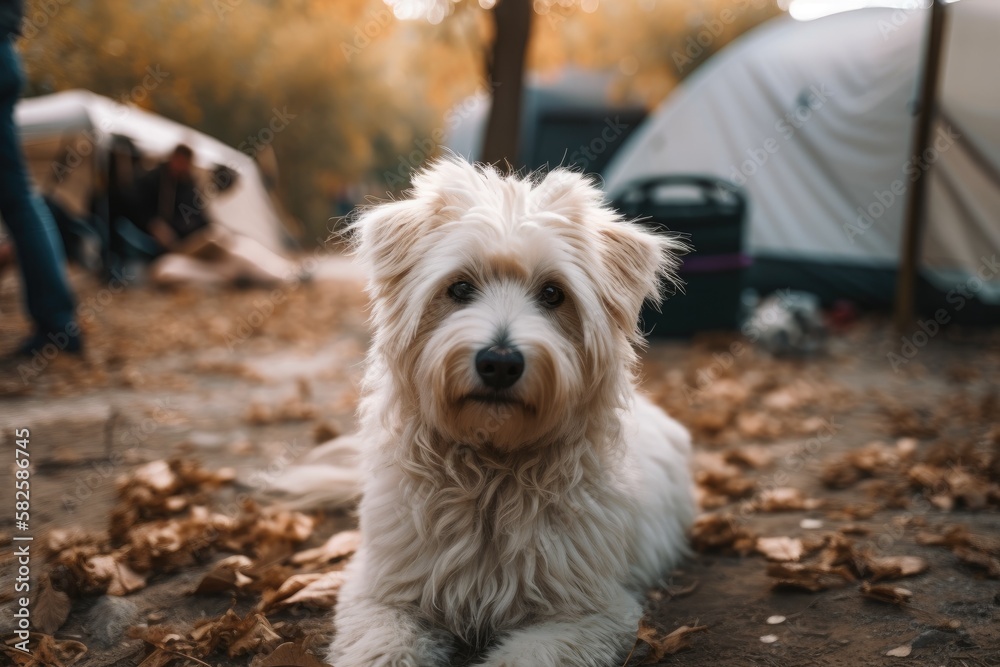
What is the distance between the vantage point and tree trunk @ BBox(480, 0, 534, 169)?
732 cm

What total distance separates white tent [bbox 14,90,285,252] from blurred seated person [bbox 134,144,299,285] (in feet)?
2.03

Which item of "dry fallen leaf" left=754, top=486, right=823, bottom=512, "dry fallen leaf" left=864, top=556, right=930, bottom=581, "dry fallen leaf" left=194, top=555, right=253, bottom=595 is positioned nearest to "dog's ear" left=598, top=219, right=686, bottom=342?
"dry fallen leaf" left=864, top=556, right=930, bottom=581

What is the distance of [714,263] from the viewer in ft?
24.0

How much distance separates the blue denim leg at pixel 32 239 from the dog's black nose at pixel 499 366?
13.0 feet

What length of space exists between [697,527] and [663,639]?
3.29 ft

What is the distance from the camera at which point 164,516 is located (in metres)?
3.27

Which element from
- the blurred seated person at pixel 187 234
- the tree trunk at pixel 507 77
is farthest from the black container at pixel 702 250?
the blurred seated person at pixel 187 234

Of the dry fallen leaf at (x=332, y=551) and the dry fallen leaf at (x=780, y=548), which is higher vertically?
the dry fallen leaf at (x=332, y=551)

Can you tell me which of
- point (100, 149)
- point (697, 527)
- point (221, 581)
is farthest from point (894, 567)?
point (100, 149)

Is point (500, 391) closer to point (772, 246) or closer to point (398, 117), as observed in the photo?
point (772, 246)

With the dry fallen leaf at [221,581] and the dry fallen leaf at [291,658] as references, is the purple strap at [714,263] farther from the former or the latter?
the dry fallen leaf at [291,658]

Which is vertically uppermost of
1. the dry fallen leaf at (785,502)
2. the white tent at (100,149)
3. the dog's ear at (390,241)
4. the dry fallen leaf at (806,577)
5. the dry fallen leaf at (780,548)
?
the white tent at (100,149)

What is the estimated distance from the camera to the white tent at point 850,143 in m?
7.98

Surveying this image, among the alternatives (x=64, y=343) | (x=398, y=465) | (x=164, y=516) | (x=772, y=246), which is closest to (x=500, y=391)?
(x=398, y=465)
